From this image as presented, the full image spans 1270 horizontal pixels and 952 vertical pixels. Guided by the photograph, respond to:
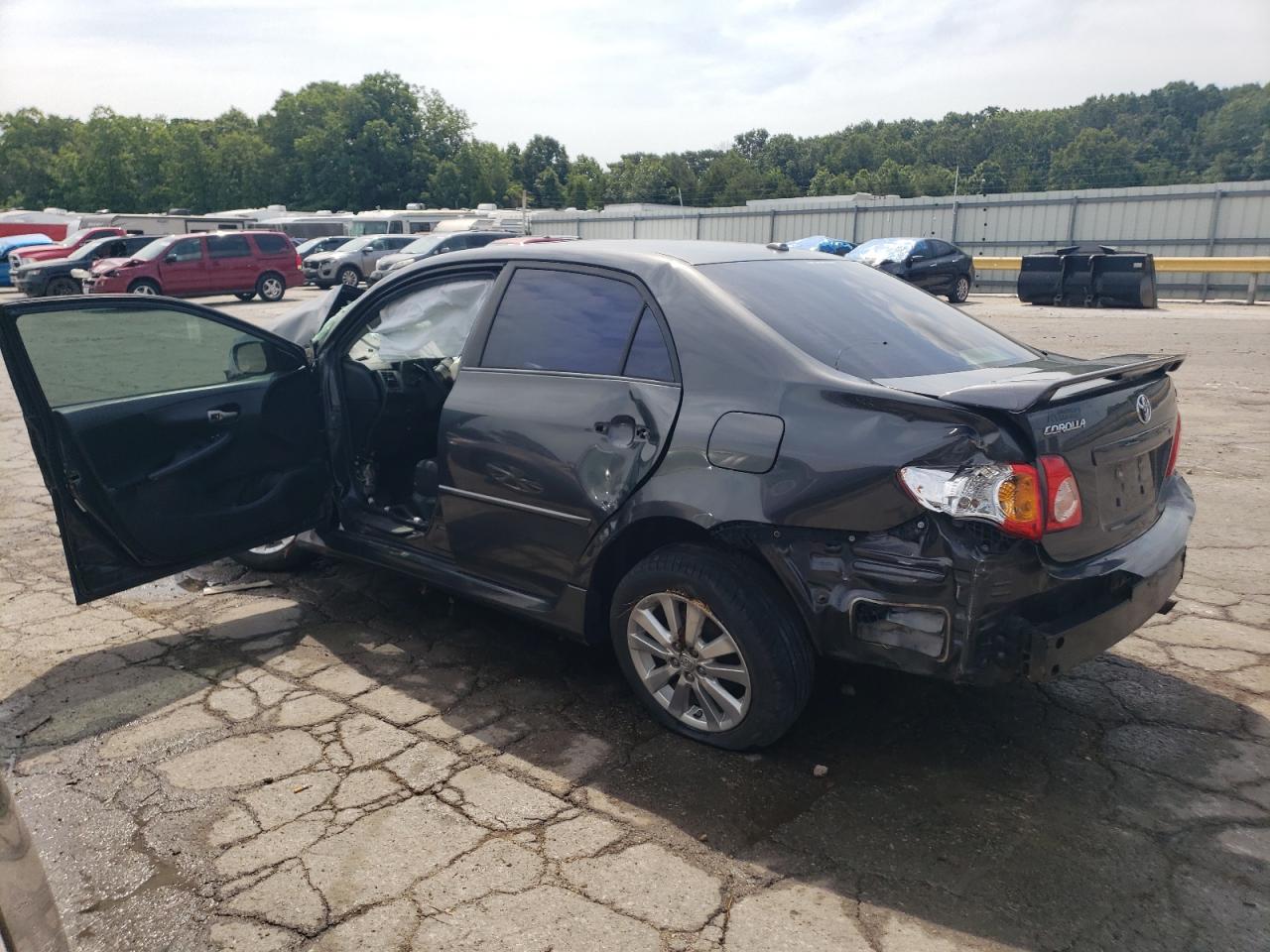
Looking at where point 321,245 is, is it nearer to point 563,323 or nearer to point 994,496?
point 563,323

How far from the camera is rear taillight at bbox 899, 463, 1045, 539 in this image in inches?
99.5

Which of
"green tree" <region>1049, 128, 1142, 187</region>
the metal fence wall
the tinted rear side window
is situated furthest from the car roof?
"green tree" <region>1049, 128, 1142, 187</region>

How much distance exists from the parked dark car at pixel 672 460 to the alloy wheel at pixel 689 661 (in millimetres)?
11

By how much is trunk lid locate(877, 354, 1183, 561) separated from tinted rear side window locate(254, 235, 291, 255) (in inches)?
884

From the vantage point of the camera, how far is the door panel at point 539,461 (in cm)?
317

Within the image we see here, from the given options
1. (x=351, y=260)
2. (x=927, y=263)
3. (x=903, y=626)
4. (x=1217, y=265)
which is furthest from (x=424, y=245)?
(x=903, y=626)

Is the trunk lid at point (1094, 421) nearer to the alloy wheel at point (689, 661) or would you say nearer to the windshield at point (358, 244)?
the alloy wheel at point (689, 661)

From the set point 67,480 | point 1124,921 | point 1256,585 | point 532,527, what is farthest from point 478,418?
point 1256,585

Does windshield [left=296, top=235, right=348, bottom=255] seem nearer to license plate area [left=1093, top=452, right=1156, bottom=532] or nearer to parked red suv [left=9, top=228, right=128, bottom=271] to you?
parked red suv [left=9, top=228, right=128, bottom=271]

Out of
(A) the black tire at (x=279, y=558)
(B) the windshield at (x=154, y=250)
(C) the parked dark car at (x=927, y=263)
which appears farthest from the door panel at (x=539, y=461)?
(B) the windshield at (x=154, y=250)

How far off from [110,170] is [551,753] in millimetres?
86392

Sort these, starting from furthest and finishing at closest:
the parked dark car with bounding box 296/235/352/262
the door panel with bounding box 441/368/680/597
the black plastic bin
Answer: the parked dark car with bounding box 296/235/352/262 → the black plastic bin → the door panel with bounding box 441/368/680/597

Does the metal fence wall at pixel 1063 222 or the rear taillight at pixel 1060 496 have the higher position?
the metal fence wall at pixel 1063 222

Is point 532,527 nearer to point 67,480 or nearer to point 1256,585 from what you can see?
point 67,480
